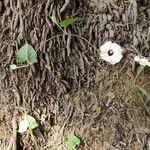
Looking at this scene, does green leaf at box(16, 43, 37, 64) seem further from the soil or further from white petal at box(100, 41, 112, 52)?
white petal at box(100, 41, 112, 52)

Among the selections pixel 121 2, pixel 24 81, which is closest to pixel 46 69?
pixel 24 81

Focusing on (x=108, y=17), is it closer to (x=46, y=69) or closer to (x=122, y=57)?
(x=122, y=57)

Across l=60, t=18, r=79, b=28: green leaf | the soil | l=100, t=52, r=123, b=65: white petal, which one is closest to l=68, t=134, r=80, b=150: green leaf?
the soil

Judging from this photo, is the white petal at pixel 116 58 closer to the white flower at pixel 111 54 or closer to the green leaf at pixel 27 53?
the white flower at pixel 111 54

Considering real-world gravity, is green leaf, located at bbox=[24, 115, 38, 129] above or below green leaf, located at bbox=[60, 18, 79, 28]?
below

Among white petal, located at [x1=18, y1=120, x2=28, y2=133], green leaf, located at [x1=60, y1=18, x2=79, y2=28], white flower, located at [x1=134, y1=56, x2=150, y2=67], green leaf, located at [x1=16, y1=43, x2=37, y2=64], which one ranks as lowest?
white petal, located at [x1=18, y1=120, x2=28, y2=133]

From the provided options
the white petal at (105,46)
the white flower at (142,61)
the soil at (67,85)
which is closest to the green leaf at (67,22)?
the soil at (67,85)

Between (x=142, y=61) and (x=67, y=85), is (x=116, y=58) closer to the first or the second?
(x=142, y=61)
